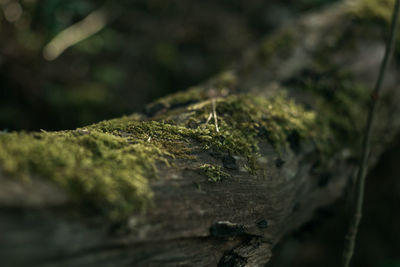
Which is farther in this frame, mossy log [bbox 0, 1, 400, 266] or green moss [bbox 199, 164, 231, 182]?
green moss [bbox 199, 164, 231, 182]

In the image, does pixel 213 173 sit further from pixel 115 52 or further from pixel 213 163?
pixel 115 52

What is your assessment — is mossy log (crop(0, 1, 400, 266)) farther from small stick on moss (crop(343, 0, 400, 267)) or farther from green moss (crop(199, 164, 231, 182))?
small stick on moss (crop(343, 0, 400, 267))

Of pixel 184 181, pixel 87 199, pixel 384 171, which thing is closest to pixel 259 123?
pixel 184 181

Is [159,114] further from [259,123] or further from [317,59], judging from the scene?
[317,59]

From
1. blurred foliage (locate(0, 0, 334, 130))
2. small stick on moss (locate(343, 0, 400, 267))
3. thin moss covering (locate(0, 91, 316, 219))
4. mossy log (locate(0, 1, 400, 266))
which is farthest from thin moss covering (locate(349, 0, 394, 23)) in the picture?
blurred foliage (locate(0, 0, 334, 130))

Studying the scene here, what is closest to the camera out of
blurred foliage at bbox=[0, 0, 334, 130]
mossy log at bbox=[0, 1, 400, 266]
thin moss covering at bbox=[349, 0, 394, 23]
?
mossy log at bbox=[0, 1, 400, 266]

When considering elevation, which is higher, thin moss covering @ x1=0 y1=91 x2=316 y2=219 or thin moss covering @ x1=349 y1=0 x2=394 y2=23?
thin moss covering @ x1=349 y1=0 x2=394 y2=23

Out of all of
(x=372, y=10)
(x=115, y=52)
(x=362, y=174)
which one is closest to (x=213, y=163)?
(x=362, y=174)

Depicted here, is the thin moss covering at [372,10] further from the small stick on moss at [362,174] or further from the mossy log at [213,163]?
the small stick on moss at [362,174]
